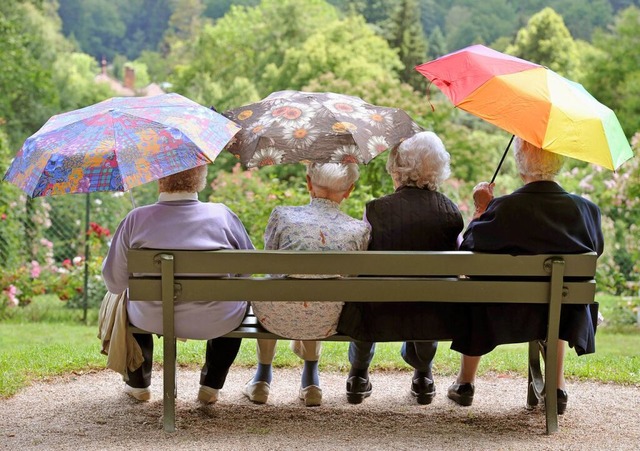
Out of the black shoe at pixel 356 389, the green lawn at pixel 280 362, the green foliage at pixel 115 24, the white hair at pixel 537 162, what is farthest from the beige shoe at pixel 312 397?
the green foliage at pixel 115 24

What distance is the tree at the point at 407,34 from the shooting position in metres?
36.4

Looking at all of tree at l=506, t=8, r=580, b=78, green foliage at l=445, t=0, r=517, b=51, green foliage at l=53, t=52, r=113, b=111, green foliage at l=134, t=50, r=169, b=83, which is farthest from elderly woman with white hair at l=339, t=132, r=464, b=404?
→ green foliage at l=134, t=50, r=169, b=83

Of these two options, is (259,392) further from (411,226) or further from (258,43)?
(258,43)

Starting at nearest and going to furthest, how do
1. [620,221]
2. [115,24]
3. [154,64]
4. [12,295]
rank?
[12,295]
[620,221]
[154,64]
[115,24]

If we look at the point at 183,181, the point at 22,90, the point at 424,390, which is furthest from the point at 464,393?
the point at 22,90

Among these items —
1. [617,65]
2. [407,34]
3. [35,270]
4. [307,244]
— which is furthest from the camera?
[407,34]

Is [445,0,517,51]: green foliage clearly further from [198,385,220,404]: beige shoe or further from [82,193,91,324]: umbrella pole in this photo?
[198,385,220,404]: beige shoe

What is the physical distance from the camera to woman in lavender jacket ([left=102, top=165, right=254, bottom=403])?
3.90 m

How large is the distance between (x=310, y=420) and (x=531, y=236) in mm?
1204

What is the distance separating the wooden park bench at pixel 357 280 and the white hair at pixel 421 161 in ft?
1.45

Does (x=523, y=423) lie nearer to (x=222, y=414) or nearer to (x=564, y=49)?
(x=222, y=414)

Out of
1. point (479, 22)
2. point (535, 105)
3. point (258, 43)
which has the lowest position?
point (535, 105)

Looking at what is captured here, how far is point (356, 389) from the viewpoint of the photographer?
443cm

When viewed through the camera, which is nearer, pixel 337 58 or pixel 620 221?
pixel 620 221
